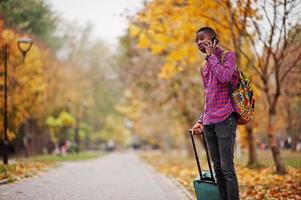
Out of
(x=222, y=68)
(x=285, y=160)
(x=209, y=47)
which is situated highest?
(x=209, y=47)

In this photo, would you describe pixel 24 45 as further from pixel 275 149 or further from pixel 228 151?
pixel 228 151

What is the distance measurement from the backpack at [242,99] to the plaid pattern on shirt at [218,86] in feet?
0.16

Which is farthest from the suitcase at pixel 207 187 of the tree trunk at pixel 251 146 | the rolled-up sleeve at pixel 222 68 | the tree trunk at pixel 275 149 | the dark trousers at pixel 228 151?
the tree trunk at pixel 251 146

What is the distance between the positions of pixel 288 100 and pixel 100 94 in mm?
37781

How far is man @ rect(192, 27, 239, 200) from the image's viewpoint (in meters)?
5.74

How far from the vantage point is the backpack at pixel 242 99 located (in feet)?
18.9

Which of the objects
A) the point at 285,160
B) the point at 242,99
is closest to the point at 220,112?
the point at 242,99

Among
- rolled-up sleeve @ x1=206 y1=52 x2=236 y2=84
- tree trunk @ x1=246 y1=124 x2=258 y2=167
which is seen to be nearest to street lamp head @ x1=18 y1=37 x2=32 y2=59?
tree trunk @ x1=246 y1=124 x2=258 y2=167

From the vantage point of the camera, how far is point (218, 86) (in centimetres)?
590

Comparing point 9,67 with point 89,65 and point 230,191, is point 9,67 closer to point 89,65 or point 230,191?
point 230,191

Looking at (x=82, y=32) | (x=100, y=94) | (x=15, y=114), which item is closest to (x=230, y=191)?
(x=15, y=114)

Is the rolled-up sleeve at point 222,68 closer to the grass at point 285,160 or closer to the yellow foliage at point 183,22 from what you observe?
the yellow foliage at point 183,22

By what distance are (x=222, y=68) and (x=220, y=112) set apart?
18.6 inches

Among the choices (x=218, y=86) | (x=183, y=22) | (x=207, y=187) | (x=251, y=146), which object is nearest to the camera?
(x=218, y=86)
